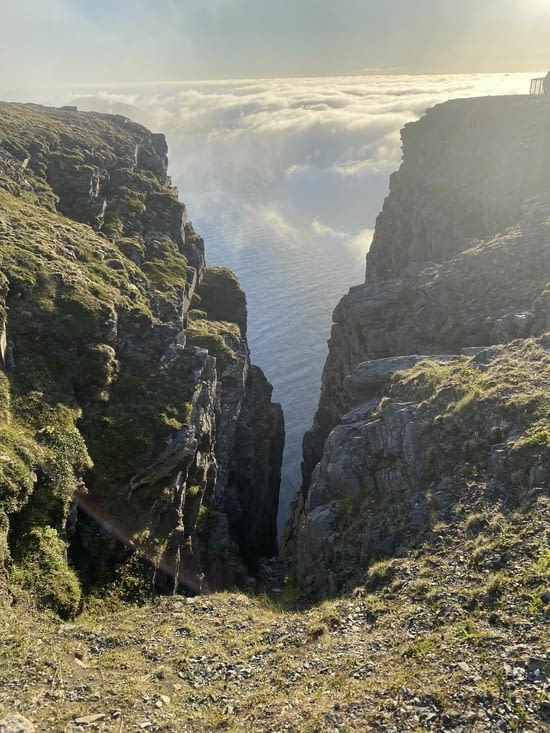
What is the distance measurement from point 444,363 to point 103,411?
1091 inches

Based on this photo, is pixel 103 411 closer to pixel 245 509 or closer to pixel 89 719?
pixel 89 719

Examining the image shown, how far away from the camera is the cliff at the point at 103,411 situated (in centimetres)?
2646

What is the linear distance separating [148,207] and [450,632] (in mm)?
78688

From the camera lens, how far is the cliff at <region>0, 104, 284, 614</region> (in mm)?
26464

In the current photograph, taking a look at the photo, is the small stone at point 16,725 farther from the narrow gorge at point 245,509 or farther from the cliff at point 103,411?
the cliff at point 103,411

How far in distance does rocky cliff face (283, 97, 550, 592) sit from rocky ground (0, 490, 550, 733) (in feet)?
13.1

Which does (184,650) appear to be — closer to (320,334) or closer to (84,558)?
(84,558)

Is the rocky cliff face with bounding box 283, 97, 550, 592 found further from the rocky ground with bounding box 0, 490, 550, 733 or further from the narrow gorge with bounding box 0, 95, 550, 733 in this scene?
the rocky ground with bounding box 0, 490, 550, 733

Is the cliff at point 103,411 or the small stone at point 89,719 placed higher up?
the cliff at point 103,411

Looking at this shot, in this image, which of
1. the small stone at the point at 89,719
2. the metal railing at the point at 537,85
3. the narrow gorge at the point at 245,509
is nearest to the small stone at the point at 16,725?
the narrow gorge at the point at 245,509

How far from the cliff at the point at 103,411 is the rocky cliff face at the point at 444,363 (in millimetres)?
10041

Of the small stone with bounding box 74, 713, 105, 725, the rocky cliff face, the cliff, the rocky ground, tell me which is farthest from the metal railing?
the small stone with bounding box 74, 713, 105, 725

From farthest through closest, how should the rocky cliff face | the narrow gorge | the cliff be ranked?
the rocky cliff face
the cliff
the narrow gorge

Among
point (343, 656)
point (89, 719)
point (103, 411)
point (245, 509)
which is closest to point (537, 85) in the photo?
point (245, 509)
